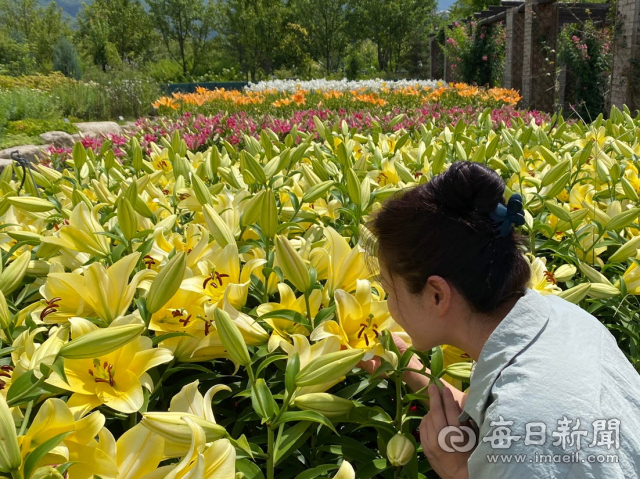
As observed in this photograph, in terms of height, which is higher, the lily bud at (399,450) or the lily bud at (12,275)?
the lily bud at (12,275)

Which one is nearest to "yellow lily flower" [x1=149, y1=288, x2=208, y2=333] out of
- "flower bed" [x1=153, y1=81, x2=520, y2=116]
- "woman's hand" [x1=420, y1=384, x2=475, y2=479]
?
"woman's hand" [x1=420, y1=384, x2=475, y2=479]

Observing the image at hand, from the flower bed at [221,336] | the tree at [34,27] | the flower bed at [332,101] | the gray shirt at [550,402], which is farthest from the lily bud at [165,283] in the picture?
the tree at [34,27]

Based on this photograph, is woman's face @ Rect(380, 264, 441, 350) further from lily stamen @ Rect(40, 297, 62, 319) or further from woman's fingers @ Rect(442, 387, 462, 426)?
lily stamen @ Rect(40, 297, 62, 319)

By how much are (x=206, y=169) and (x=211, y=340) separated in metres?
1.07

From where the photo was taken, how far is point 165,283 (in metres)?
1.00

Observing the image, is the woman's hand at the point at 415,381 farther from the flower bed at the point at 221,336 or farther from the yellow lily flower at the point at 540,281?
the yellow lily flower at the point at 540,281

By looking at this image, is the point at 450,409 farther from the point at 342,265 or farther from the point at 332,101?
the point at 332,101

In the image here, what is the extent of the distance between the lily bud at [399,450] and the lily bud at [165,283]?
17.7 inches

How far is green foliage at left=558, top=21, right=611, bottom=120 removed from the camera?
45.0 feet

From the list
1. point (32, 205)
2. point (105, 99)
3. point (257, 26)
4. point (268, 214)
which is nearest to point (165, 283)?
point (268, 214)

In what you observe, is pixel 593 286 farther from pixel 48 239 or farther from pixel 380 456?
pixel 48 239

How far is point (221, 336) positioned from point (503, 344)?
1.68 ft

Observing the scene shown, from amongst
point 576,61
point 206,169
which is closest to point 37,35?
point 576,61

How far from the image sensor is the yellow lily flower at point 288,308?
3.50 feet
